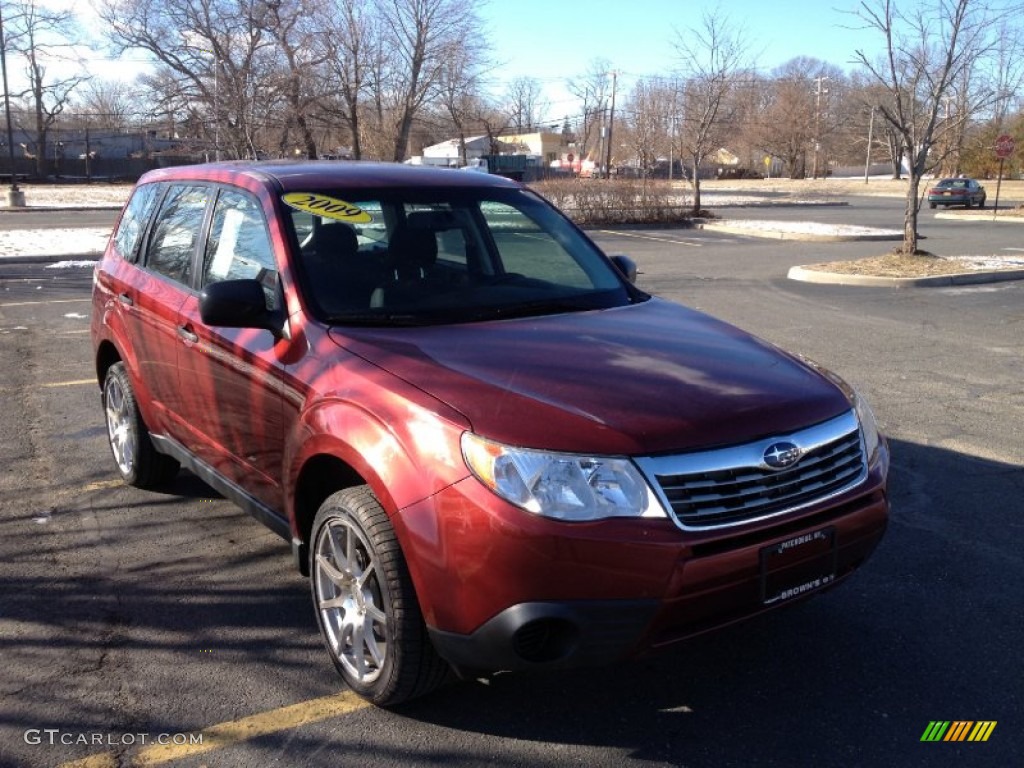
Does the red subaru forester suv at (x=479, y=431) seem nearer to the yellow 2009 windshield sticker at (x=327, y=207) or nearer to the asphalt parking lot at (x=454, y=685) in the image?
the yellow 2009 windshield sticker at (x=327, y=207)

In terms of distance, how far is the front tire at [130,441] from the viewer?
514 cm

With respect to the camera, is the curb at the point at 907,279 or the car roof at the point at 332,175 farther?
the curb at the point at 907,279

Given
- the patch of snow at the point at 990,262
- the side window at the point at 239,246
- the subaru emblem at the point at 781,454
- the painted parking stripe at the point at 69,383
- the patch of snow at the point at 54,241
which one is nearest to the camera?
the subaru emblem at the point at 781,454

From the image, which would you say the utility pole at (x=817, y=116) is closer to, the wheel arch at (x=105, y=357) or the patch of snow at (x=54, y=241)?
the patch of snow at (x=54, y=241)

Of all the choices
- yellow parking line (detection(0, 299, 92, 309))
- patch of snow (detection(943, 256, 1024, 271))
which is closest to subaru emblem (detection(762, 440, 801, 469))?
yellow parking line (detection(0, 299, 92, 309))

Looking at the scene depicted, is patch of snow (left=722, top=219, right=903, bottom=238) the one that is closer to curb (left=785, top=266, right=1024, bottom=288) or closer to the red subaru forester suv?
curb (left=785, top=266, right=1024, bottom=288)

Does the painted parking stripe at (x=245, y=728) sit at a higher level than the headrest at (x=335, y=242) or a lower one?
lower

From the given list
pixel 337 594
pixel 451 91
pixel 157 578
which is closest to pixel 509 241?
pixel 337 594

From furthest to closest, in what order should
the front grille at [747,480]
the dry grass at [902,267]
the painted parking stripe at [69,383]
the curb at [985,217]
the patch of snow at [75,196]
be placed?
1. the patch of snow at [75,196]
2. the curb at [985,217]
3. the dry grass at [902,267]
4. the painted parking stripe at [69,383]
5. the front grille at [747,480]

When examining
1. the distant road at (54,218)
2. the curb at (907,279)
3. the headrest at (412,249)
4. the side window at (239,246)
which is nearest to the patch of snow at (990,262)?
the curb at (907,279)

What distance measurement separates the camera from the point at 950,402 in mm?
7266

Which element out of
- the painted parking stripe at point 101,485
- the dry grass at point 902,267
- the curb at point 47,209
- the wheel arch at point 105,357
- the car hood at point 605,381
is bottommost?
the painted parking stripe at point 101,485

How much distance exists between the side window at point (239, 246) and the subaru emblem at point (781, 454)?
201 centimetres

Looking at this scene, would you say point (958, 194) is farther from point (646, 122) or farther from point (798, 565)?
point (798, 565)
